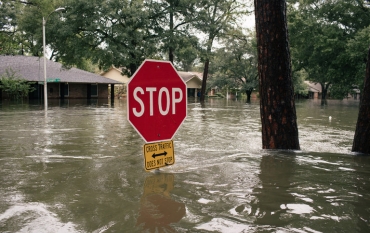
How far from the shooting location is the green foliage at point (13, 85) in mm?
33906

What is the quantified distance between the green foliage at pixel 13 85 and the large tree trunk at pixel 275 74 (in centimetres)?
3387

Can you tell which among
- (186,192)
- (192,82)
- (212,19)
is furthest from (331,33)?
(192,82)

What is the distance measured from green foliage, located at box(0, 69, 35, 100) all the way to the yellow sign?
34.8 m

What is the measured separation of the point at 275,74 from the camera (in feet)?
20.7

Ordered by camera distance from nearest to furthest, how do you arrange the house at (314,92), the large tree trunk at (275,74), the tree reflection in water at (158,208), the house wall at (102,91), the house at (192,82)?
the tree reflection in water at (158,208), the large tree trunk at (275,74), the house wall at (102,91), the house at (192,82), the house at (314,92)

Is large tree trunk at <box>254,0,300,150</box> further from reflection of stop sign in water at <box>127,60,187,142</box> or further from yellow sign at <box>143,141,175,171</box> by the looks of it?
yellow sign at <box>143,141,175,171</box>

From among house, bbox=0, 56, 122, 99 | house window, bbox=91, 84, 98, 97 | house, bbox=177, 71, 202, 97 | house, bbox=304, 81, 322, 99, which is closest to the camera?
house, bbox=0, 56, 122, 99

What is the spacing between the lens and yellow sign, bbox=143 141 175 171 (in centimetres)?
409

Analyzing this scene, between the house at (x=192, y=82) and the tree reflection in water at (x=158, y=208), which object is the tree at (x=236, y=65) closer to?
the house at (x=192, y=82)

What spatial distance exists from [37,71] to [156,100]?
128 feet

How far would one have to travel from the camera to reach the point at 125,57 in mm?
30203

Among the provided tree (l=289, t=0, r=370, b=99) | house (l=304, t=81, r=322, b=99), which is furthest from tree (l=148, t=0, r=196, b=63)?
house (l=304, t=81, r=322, b=99)

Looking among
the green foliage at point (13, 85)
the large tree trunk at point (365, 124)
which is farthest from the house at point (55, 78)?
the large tree trunk at point (365, 124)

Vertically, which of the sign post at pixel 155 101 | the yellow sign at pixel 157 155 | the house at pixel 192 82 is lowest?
the yellow sign at pixel 157 155
